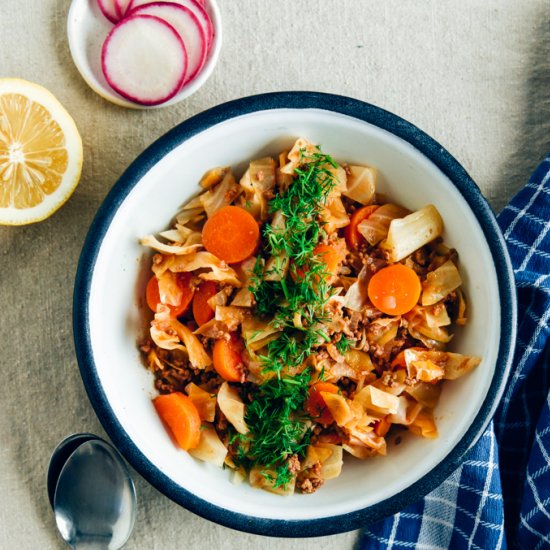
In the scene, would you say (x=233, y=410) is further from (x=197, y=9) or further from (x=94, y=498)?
(x=197, y=9)

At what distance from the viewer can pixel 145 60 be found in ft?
8.13

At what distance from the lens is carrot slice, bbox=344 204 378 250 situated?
2.43 metres

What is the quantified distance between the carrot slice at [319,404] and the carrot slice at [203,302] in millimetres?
425

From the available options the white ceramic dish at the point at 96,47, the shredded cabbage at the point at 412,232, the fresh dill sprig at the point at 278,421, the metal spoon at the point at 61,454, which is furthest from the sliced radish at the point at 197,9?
the metal spoon at the point at 61,454

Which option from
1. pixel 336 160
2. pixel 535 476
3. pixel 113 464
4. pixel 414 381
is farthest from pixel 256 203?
pixel 535 476

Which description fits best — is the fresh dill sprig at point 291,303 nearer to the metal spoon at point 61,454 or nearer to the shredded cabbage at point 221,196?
the shredded cabbage at point 221,196

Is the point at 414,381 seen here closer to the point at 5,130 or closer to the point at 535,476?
the point at 535,476

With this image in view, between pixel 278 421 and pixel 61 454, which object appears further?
pixel 61 454

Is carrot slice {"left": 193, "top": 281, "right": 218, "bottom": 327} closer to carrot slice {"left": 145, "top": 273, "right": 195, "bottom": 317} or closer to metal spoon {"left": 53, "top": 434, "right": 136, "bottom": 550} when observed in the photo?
carrot slice {"left": 145, "top": 273, "right": 195, "bottom": 317}

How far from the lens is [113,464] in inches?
100

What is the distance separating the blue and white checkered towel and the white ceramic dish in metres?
1.23

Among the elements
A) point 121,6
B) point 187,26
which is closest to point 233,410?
point 187,26

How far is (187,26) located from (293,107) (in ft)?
1.82

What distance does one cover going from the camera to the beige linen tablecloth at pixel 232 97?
102 inches
